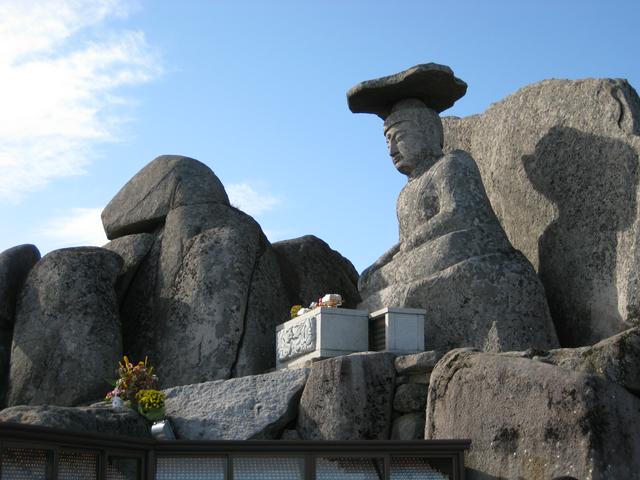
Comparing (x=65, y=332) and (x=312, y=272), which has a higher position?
(x=312, y=272)

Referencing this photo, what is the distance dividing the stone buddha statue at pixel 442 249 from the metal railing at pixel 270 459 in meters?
3.23

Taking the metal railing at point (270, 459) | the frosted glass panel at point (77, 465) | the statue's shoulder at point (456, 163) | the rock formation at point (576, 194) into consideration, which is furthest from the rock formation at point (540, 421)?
the statue's shoulder at point (456, 163)

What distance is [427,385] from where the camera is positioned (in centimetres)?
998

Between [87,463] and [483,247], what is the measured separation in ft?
18.6

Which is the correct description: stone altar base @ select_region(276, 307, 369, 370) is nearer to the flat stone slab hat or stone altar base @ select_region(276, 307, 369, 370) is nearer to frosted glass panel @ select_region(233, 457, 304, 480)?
the flat stone slab hat

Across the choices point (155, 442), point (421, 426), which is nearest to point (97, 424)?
point (155, 442)

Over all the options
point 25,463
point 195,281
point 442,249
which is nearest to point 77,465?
point 25,463

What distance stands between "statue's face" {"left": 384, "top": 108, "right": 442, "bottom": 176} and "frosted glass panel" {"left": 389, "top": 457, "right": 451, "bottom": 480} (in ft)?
17.5

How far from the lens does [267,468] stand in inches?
305

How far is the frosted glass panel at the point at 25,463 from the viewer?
6590 millimetres

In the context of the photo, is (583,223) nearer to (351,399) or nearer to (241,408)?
(351,399)

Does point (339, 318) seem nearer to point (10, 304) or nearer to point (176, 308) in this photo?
point (176, 308)

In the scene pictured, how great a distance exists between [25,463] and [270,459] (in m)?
1.75

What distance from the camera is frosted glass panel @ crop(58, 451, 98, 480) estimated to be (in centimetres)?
697
